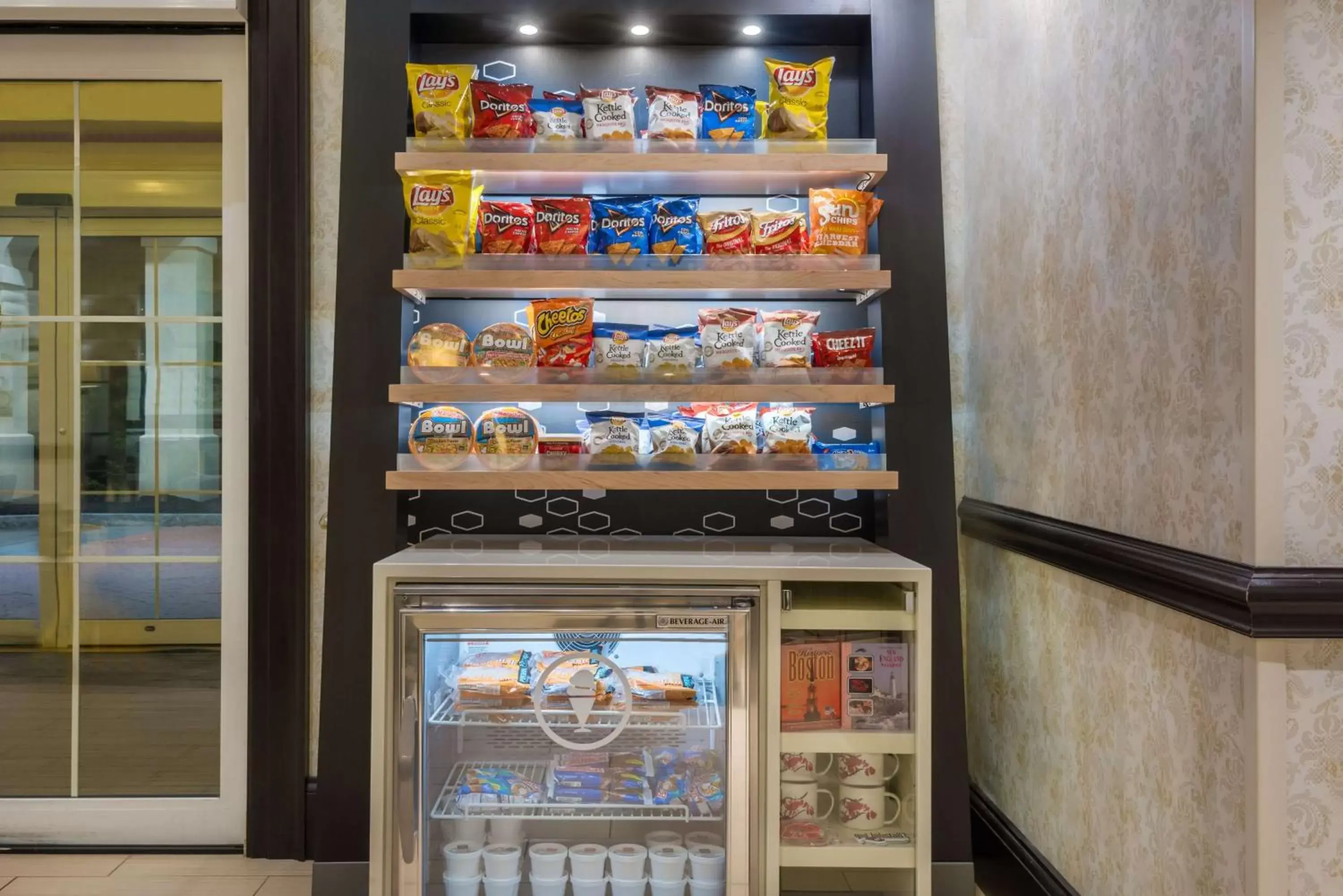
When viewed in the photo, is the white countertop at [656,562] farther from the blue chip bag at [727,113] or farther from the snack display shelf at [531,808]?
the blue chip bag at [727,113]

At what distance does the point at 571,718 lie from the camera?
7.07 feet

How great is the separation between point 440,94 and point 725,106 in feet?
2.30

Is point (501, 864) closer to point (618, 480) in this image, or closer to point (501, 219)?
point (618, 480)

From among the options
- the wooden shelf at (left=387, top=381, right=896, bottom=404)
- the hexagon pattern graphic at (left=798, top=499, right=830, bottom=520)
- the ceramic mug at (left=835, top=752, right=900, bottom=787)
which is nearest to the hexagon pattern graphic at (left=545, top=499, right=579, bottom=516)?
the wooden shelf at (left=387, top=381, right=896, bottom=404)

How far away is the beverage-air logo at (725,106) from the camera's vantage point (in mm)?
2428

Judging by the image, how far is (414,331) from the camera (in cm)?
260

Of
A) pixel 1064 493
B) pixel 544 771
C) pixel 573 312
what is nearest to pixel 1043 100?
pixel 1064 493

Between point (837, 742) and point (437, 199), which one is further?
point (437, 199)

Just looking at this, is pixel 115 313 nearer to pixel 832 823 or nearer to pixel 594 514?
pixel 594 514

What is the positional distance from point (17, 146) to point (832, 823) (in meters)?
2.89

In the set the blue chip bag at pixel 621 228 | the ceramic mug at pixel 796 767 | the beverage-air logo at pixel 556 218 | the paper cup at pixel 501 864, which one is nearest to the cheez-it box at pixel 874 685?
the ceramic mug at pixel 796 767

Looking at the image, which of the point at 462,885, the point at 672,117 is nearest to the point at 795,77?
the point at 672,117

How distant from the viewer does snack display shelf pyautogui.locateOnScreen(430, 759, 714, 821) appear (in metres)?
2.16

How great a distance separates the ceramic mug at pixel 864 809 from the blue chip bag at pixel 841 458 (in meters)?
0.75
